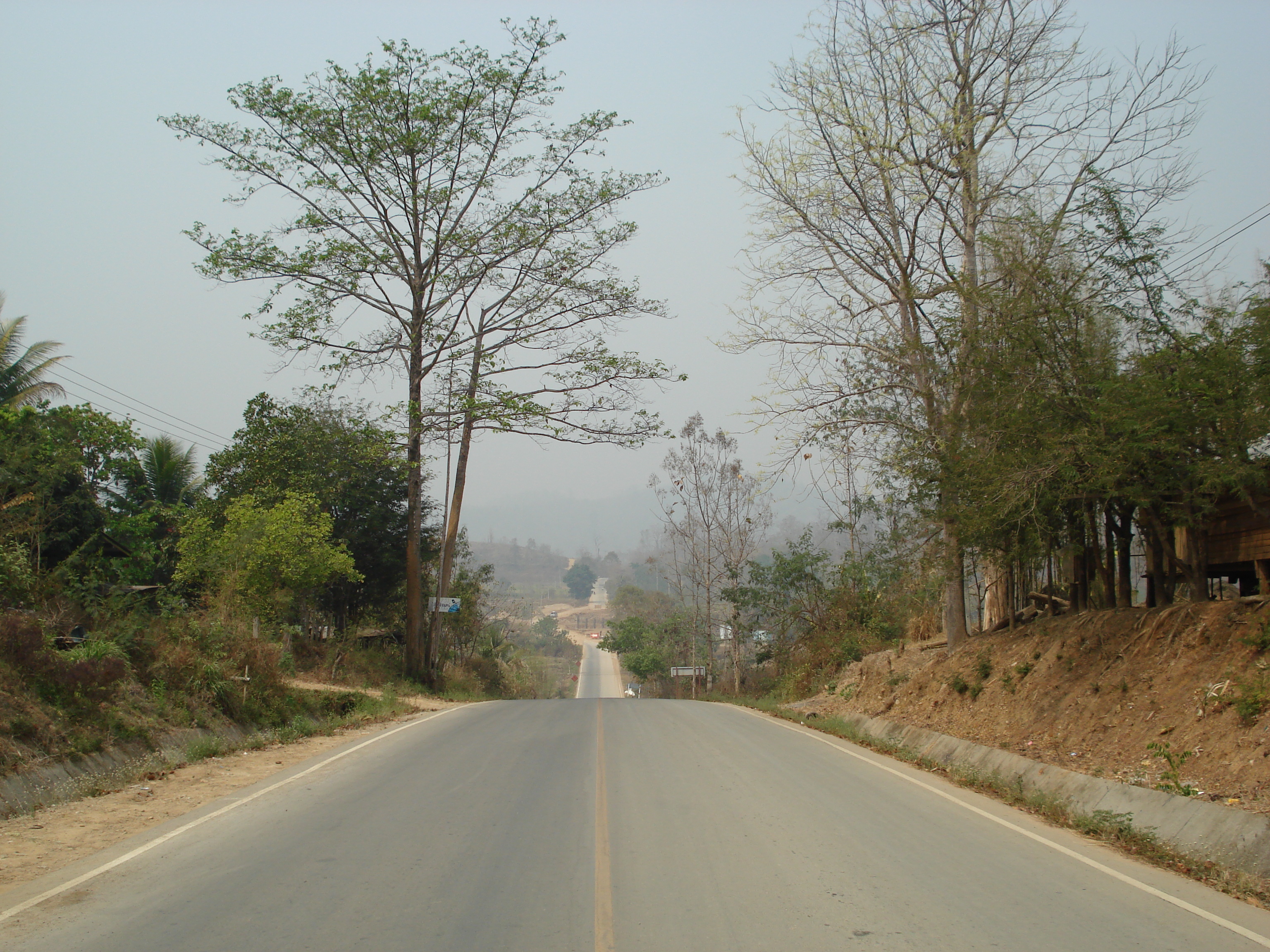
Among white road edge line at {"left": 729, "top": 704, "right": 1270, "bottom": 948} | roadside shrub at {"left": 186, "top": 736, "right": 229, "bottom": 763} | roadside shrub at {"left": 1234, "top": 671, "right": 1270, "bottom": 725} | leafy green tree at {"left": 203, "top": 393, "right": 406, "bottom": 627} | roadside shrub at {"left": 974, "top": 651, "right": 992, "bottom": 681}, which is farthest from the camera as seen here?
leafy green tree at {"left": 203, "top": 393, "right": 406, "bottom": 627}

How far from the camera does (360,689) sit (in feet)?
81.0

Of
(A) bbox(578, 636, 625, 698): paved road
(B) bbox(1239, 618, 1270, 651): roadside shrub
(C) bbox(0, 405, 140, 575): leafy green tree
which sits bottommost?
(A) bbox(578, 636, 625, 698): paved road

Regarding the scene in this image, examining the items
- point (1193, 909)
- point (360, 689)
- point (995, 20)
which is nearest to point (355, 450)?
point (360, 689)

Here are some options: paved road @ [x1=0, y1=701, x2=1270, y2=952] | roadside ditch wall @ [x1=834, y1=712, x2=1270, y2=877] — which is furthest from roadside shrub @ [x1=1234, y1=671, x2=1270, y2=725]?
paved road @ [x1=0, y1=701, x2=1270, y2=952]

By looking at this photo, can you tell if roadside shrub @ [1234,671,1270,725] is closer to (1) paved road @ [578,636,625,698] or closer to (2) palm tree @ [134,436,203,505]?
(2) palm tree @ [134,436,203,505]

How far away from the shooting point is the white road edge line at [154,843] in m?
6.07

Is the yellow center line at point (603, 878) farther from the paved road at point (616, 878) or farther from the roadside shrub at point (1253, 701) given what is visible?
the roadside shrub at point (1253, 701)

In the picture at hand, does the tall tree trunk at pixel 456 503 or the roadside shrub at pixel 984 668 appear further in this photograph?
the tall tree trunk at pixel 456 503

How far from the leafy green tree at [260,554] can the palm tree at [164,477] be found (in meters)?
10.1

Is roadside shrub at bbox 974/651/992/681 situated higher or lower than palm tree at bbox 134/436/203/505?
lower

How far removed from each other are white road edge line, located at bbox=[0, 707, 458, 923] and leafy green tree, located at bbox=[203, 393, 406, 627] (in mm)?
17512

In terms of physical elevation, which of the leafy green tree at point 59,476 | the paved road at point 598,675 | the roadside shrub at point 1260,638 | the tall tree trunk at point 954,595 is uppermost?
the leafy green tree at point 59,476

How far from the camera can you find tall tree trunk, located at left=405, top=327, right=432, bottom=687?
1121 inches

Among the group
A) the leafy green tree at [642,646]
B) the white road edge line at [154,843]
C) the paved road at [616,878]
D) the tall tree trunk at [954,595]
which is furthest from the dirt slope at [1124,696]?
the leafy green tree at [642,646]
